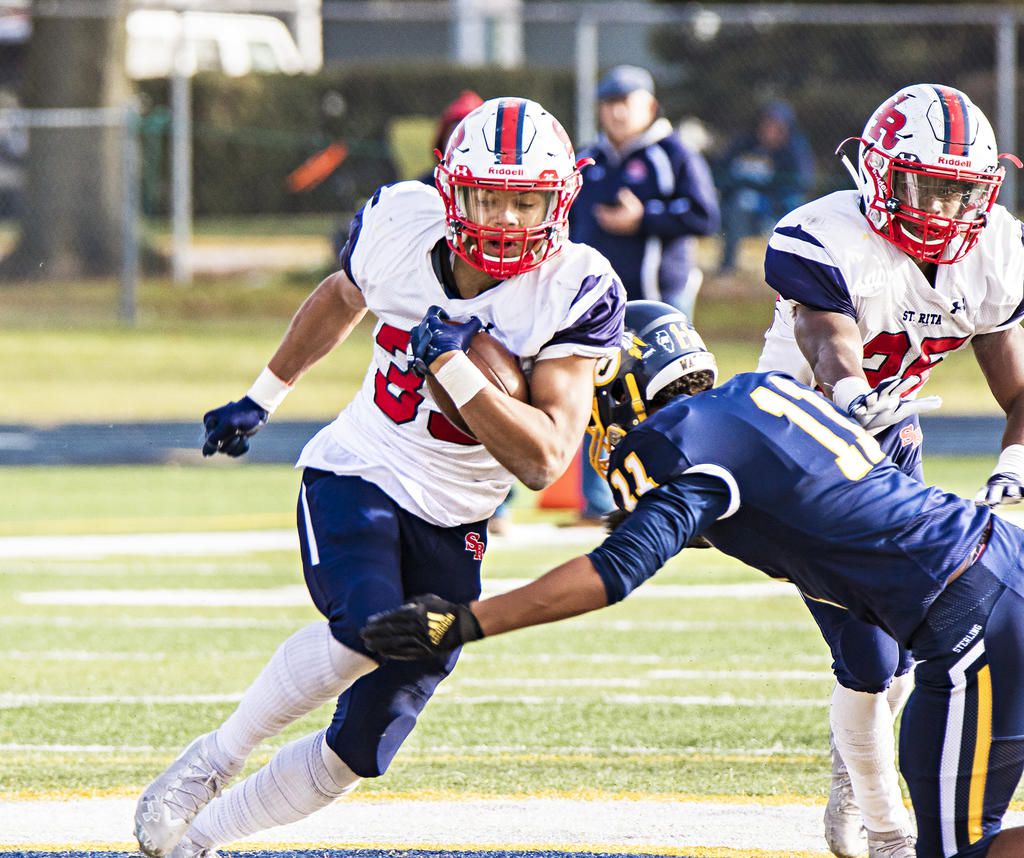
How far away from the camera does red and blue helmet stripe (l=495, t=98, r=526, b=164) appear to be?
3895 millimetres

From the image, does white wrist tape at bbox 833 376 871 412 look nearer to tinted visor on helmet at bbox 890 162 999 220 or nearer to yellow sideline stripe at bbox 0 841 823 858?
tinted visor on helmet at bbox 890 162 999 220

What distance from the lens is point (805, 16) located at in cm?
1441

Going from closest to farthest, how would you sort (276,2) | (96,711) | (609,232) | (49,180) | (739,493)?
(739,493), (96,711), (609,232), (49,180), (276,2)

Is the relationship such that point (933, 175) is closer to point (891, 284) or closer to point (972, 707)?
point (891, 284)

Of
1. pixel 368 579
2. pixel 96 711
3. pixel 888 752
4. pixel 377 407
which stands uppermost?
pixel 377 407

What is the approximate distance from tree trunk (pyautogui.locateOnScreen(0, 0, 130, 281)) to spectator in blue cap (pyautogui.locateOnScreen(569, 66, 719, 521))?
28.6 ft

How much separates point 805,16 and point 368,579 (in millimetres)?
11514

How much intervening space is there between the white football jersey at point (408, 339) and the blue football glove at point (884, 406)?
0.54m

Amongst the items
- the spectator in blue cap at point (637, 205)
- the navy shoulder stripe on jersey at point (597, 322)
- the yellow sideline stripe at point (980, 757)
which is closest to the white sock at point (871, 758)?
the yellow sideline stripe at point (980, 757)

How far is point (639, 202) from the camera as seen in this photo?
866 cm

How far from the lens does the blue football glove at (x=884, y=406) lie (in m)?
3.85

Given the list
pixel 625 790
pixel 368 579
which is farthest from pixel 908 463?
pixel 368 579

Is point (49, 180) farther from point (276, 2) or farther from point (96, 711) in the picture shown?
point (96, 711)

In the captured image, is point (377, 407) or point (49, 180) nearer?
point (377, 407)
